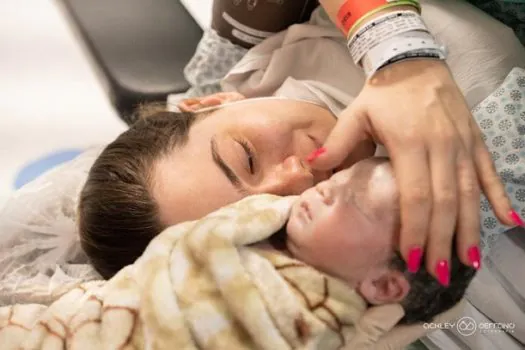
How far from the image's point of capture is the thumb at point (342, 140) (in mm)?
754

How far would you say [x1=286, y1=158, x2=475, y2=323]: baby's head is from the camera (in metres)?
0.69

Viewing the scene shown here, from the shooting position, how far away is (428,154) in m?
0.71

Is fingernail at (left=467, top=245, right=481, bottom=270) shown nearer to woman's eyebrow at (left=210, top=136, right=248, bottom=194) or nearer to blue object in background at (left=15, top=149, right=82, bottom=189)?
woman's eyebrow at (left=210, top=136, right=248, bottom=194)

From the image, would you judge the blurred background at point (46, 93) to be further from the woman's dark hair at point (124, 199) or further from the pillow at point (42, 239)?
the woman's dark hair at point (124, 199)

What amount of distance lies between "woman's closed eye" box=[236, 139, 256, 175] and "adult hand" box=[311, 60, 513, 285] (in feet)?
0.51

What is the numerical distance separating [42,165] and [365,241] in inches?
35.4

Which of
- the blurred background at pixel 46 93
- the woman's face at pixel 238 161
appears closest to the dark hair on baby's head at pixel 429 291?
the woman's face at pixel 238 161

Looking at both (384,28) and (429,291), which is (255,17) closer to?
(384,28)

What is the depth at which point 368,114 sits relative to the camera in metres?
0.77

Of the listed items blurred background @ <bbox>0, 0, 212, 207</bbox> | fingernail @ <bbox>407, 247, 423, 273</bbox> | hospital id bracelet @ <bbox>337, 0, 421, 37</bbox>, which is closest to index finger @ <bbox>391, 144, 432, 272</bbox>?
fingernail @ <bbox>407, 247, 423, 273</bbox>

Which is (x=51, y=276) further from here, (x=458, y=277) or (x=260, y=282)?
(x=458, y=277)

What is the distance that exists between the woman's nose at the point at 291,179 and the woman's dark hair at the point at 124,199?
0.56ft

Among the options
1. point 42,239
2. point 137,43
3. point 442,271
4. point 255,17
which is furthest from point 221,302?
point 137,43

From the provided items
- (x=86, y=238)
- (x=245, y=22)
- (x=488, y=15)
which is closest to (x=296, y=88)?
(x=245, y=22)
